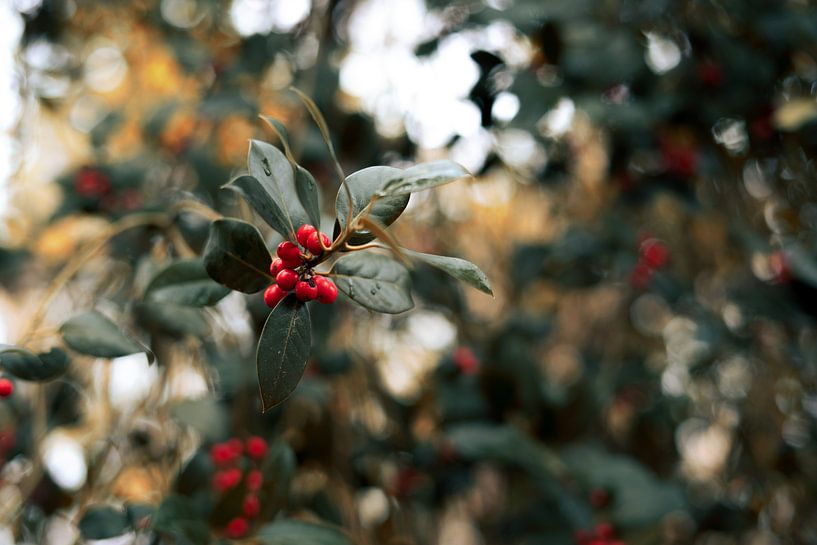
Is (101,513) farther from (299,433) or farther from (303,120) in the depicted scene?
(303,120)

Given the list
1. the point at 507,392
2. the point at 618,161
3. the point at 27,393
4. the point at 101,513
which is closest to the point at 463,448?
the point at 507,392

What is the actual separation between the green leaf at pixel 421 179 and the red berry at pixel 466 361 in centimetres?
87

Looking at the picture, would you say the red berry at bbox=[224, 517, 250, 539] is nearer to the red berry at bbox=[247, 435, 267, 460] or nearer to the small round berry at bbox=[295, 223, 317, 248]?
the red berry at bbox=[247, 435, 267, 460]

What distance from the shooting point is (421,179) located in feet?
1.81

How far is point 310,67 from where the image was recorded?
140 centimetres

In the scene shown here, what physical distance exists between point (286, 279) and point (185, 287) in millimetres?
187

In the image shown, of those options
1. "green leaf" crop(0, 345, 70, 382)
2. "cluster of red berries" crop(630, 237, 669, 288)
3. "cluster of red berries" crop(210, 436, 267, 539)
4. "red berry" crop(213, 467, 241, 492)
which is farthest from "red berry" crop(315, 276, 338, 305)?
"cluster of red berries" crop(630, 237, 669, 288)

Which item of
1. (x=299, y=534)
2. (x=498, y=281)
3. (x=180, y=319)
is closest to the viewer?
(x=299, y=534)

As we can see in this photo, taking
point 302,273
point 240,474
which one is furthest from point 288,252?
point 240,474

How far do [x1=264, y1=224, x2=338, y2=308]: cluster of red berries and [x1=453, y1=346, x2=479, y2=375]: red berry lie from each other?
0.83 m

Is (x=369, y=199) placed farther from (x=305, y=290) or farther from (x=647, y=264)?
(x=647, y=264)

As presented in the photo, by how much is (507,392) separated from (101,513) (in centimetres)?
71

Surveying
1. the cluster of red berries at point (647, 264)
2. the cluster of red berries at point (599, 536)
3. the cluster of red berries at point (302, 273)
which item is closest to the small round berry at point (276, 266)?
the cluster of red berries at point (302, 273)

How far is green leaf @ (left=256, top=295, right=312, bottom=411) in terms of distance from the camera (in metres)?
0.57
